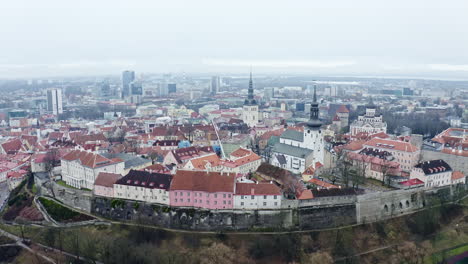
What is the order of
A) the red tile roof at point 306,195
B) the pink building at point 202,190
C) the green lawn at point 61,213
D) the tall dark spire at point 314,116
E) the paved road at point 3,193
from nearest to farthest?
the pink building at point 202,190 → the red tile roof at point 306,195 → the green lawn at point 61,213 → the tall dark spire at point 314,116 → the paved road at point 3,193

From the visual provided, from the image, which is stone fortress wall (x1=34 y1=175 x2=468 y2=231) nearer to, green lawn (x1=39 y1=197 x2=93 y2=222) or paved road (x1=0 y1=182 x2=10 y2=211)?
green lawn (x1=39 y1=197 x2=93 y2=222)

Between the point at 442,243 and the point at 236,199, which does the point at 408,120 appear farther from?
the point at 236,199

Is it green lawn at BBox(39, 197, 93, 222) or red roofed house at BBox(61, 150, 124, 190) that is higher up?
red roofed house at BBox(61, 150, 124, 190)

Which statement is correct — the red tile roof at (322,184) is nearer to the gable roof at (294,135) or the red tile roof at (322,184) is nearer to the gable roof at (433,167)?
the gable roof at (294,135)

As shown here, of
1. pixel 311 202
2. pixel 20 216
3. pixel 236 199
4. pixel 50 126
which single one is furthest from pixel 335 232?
pixel 50 126

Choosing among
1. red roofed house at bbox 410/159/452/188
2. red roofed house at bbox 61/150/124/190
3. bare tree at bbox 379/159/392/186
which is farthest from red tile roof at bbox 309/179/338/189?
red roofed house at bbox 61/150/124/190

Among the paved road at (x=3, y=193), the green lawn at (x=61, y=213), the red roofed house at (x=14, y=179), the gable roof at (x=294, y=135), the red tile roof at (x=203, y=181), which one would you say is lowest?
the paved road at (x=3, y=193)

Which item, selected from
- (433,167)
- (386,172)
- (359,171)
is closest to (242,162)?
(359,171)

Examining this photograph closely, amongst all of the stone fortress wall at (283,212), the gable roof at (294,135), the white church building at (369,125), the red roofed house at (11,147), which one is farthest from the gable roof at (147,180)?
the white church building at (369,125)
